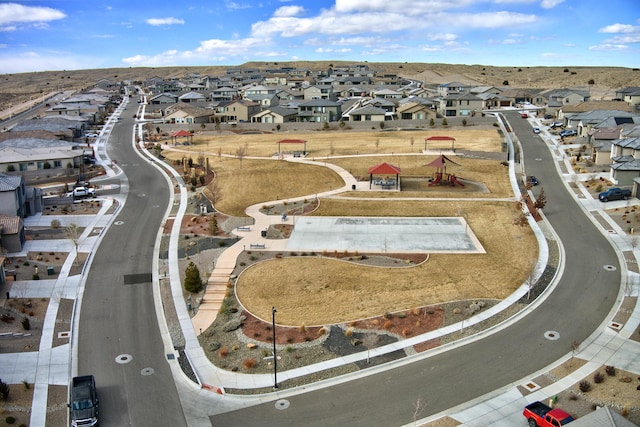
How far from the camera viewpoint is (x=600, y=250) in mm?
46156

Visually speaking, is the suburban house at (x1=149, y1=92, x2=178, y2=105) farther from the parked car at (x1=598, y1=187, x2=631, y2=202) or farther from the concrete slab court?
the parked car at (x1=598, y1=187, x2=631, y2=202)

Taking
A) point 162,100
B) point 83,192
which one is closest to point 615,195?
point 83,192

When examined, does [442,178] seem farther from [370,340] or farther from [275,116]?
[275,116]

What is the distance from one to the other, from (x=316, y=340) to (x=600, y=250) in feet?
91.3

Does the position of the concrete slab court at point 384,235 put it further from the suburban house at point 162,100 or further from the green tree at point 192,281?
the suburban house at point 162,100

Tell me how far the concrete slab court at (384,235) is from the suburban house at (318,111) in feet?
221

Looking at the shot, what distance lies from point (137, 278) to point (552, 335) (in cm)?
3064

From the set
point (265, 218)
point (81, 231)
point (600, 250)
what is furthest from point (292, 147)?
point (600, 250)

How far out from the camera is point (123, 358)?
3228cm

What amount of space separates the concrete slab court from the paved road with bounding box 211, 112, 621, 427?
1027 centimetres

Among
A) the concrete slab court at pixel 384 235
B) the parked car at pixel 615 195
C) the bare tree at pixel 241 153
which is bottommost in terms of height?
the concrete slab court at pixel 384 235

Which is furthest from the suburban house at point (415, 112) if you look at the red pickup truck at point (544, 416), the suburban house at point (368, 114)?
the red pickup truck at point (544, 416)

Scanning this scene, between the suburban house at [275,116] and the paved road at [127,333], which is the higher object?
the suburban house at [275,116]

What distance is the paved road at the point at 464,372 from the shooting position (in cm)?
2667
